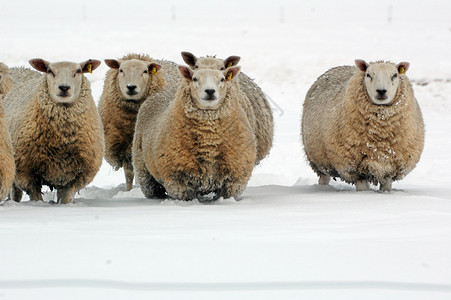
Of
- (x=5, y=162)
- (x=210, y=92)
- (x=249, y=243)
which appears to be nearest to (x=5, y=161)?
(x=5, y=162)

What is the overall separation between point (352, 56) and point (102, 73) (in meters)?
7.80

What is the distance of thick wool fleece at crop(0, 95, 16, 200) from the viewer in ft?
23.0

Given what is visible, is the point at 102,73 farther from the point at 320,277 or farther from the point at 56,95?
the point at 320,277

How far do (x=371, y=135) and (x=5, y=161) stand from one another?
12.6ft

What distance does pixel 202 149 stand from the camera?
304 inches

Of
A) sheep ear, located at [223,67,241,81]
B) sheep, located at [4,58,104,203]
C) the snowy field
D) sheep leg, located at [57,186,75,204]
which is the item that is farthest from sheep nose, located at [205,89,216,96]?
sheep leg, located at [57,186,75,204]

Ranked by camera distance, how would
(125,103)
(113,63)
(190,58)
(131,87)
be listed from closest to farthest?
(190,58), (131,87), (125,103), (113,63)

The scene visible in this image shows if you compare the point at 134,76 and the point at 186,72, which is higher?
the point at 186,72

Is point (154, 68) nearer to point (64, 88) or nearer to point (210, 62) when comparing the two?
point (210, 62)

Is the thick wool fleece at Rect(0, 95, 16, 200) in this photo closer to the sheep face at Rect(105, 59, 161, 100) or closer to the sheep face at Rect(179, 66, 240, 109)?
the sheep face at Rect(179, 66, 240, 109)

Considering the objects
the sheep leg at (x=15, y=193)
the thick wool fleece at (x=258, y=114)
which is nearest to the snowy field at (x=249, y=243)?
the thick wool fleece at (x=258, y=114)

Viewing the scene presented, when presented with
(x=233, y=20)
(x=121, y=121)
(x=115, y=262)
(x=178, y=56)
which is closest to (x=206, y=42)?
(x=178, y=56)

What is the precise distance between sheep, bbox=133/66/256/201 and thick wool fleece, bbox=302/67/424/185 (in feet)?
4.17

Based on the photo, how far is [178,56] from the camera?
83.4 ft
